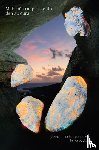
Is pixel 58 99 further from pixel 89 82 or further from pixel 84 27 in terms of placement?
pixel 84 27

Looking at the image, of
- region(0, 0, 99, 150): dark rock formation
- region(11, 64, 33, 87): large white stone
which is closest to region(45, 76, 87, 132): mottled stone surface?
region(0, 0, 99, 150): dark rock formation

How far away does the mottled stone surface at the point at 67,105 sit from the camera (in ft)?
10.3

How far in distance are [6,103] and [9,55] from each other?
77cm

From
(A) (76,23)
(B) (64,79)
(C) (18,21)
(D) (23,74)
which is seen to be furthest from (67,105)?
(C) (18,21)

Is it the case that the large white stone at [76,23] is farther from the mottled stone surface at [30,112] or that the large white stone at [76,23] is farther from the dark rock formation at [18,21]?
the mottled stone surface at [30,112]

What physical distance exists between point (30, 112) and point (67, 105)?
0.53 metres

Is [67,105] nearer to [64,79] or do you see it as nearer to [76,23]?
[64,79]

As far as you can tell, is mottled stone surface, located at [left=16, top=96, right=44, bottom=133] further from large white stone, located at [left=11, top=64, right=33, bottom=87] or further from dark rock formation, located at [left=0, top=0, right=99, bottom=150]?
large white stone, located at [left=11, top=64, right=33, bottom=87]

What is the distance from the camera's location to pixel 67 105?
3170mm

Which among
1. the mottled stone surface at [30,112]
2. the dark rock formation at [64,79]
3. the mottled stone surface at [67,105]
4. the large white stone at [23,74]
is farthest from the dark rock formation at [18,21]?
the mottled stone surface at [67,105]

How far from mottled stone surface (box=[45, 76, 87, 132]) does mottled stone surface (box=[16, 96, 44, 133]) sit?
0.16 meters

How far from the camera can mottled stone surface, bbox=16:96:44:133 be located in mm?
3352

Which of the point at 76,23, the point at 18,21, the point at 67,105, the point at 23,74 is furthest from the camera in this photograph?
the point at 23,74

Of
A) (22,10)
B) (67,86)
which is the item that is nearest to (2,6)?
(22,10)
